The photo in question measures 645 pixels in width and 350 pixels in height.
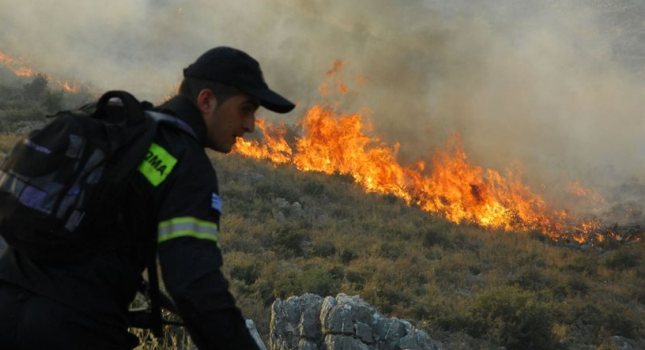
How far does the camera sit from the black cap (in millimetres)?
2109

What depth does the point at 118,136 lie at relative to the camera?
1.92 m

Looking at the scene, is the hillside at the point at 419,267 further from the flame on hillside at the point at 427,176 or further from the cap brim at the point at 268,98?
the cap brim at the point at 268,98

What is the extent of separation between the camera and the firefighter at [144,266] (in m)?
1.83

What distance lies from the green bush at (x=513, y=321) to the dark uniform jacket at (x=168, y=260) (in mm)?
7302

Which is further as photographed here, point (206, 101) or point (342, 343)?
point (342, 343)

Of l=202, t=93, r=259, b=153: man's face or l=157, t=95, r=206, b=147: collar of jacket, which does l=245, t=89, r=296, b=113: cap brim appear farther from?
l=157, t=95, r=206, b=147: collar of jacket

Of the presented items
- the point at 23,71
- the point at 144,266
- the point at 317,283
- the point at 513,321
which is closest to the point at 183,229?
the point at 144,266

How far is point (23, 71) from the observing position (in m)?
26.5

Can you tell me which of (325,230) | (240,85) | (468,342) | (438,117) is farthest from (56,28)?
(240,85)

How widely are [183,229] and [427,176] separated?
722 inches

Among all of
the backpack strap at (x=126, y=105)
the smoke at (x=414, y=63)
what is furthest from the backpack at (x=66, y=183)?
the smoke at (x=414, y=63)

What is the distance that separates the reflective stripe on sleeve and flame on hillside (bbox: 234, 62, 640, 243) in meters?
15.2

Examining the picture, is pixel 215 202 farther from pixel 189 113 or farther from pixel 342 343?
pixel 342 343

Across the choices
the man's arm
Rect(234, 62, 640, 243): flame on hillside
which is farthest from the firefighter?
Rect(234, 62, 640, 243): flame on hillside
